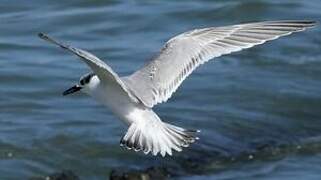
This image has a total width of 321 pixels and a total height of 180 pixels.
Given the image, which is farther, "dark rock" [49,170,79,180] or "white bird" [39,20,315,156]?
"dark rock" [49,170,79,180]

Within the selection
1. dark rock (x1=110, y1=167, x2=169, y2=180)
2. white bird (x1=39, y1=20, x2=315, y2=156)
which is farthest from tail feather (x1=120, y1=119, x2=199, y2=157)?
dark rock (x1=110, y1=167, x2=169, y2=180)

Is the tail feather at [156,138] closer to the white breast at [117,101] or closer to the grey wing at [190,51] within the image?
the white breast at [117,101]

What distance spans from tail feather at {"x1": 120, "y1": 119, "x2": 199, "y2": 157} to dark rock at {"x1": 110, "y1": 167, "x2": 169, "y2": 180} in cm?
67

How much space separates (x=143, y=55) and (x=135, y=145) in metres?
3.88

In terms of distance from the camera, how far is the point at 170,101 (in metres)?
11.1

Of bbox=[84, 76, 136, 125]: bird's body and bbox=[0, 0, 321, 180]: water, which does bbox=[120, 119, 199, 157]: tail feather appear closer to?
bbox=[84, 76, 136, 125]: bird's body

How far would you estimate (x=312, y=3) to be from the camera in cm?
1414

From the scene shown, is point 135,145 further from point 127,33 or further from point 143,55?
point 127,33

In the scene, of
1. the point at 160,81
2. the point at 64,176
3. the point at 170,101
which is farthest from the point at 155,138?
the point at 170,101

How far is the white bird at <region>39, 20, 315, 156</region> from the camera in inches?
340

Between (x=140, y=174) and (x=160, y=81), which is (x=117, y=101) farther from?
(x=140, y=174)

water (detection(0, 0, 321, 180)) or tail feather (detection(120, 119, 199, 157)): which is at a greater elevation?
tail feather (detection(120, 119, 199, 157))

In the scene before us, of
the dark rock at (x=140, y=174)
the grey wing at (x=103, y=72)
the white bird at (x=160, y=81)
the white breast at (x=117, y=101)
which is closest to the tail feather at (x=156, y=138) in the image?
the white bird at (x=160, y=81)

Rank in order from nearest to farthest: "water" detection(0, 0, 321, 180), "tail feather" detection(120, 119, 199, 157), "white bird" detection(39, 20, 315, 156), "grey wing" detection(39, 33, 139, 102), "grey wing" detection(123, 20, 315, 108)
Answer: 1. "grey wing" detection(39, 33, 139, 102)
2. "tail feather" detection(120, 119, 199, 157)
3. "white bird" detection(39, 20, 315, 156)
4. "grey wing" detection(123, 20, 315, 108)
5. "water" detection(0, 0, 321, 180)
